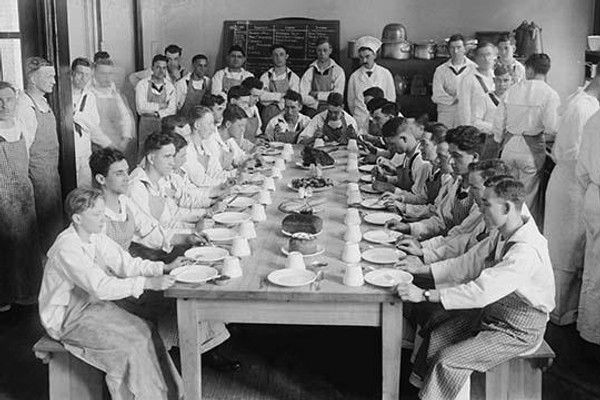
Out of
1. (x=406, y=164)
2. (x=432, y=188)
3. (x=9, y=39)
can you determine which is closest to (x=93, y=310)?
(x=432, y=188)

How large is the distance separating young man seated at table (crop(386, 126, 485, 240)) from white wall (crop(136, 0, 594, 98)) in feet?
19.2

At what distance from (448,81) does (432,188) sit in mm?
4034

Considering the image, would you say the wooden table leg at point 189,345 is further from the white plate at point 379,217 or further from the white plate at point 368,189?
the white plate at point 368,189

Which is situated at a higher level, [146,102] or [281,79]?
[281,79]

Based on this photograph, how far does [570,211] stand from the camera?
5.73 meters

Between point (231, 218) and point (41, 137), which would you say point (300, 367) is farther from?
point (41, 137)

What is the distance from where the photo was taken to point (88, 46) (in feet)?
29.4

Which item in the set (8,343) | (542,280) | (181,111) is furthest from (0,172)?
(181,111)

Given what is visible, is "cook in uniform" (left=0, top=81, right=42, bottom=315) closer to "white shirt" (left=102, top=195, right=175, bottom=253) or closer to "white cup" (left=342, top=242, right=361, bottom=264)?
"white shirt" (left=102, top=195, right=175, bottom=253)

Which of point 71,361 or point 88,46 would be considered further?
point 88,46

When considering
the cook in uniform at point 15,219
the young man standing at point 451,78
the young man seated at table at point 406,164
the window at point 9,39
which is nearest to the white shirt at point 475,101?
the young man standing at point 451,78

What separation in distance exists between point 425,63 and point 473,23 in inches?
33.8

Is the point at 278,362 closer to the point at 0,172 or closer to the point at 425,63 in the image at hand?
the point at 0,172

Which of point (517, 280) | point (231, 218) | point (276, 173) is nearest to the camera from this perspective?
point (517, 280)
